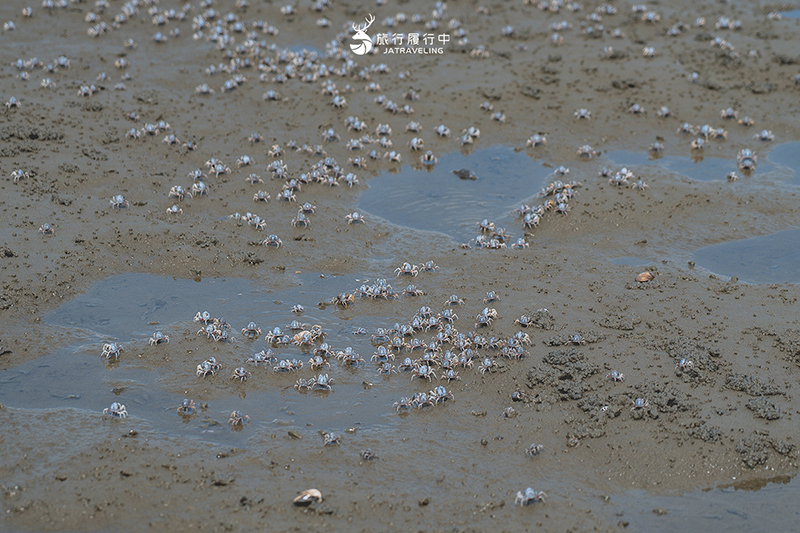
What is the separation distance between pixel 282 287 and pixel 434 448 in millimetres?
4763

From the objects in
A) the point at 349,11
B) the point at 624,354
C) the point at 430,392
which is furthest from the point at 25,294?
the point at 349,11

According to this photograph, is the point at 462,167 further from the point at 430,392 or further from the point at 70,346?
the point at 70,346

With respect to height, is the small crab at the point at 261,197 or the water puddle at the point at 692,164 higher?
the small crab at the point at 261,197

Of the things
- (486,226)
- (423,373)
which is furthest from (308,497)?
(486,226)

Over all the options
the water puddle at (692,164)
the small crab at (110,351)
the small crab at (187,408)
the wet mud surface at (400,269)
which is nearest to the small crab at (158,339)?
the wet mud surface at (400,269)

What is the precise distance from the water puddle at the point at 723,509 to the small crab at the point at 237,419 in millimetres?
5061

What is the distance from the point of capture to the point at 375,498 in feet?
29.1

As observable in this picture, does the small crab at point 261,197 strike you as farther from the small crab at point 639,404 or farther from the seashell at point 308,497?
the small crab at point 639,404

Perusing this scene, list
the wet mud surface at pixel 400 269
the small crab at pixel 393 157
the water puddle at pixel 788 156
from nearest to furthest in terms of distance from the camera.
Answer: the wet mud surface at pixel 400 269 < the water puddle at pixel 788 156 < the small crab at pixel 393 157

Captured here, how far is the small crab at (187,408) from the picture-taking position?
1027 centimetres

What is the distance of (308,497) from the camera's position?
871 cm

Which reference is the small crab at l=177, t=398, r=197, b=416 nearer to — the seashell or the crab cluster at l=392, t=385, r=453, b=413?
the seashell

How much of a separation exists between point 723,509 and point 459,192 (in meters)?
8.93

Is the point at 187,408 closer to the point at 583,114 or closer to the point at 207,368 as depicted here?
the point at 207,368
